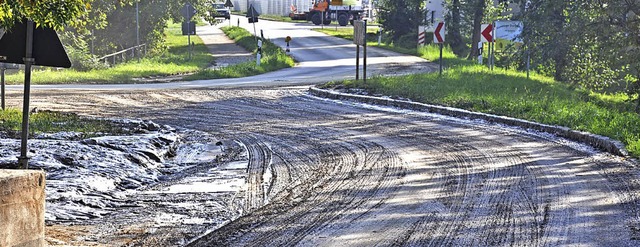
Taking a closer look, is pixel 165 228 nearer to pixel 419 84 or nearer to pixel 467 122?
pixel 467 122

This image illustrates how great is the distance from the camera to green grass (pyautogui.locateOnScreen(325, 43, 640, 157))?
16.8 metres

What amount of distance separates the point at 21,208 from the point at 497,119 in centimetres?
1276

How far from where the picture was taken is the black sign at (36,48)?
933 cm

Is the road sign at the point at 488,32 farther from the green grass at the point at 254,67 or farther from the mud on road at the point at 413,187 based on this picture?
the mud on road at the point at 413,187

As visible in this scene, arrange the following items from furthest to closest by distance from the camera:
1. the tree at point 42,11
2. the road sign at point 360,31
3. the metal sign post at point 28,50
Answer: the road sign at point 360,31 → the metal sign post at point 28,50 → the tree at point 42,11

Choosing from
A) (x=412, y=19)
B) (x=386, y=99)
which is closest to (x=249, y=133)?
(x=386, y=99)

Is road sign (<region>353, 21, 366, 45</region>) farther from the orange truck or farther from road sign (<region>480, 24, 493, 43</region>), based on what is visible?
the orange truck

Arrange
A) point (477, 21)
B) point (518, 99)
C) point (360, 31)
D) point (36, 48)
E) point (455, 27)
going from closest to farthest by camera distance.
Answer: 1. point (36, 48)
2. point (518, 99)
3. point (360, 31)
4. point (477, 21)
5. point (455, 27)

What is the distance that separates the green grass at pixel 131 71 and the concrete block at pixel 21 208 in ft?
74.1

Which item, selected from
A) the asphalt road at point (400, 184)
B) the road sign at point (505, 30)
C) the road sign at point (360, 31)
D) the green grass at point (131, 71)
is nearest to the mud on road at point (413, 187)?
the asphalt road at point (400, 184)

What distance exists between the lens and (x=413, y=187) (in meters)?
10.3

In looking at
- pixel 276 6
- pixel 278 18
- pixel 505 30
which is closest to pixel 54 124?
pixel 505 30

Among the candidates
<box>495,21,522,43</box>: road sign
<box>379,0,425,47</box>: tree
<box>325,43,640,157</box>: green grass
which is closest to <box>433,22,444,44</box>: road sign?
<box>325,43,640,157</box>: green grass

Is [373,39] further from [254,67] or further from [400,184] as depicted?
[400,184]
